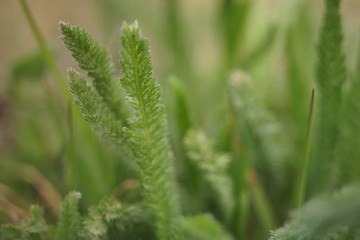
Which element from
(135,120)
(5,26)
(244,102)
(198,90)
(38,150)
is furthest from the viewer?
(5,26)

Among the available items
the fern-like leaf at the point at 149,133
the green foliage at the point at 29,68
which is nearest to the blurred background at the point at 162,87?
the green foliage at the point at 29,68

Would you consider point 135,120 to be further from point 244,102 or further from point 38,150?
point 38,150

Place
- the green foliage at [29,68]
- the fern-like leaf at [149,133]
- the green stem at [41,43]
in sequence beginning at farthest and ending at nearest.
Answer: the green foliage at [29,68]
the green stem at [41,43]
the fern-like leaf at [149,133]

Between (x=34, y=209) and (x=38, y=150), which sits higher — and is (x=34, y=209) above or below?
below

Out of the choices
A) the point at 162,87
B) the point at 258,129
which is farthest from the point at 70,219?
the point at 162,87

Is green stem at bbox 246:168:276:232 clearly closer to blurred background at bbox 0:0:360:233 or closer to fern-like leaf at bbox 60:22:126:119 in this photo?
blurred background at bbox 0:0:360:233

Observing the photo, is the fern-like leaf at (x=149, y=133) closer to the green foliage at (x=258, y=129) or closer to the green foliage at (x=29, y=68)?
the green foliage at (x=258, y=129)

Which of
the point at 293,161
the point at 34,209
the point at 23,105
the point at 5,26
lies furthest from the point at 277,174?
the point at 5,26
